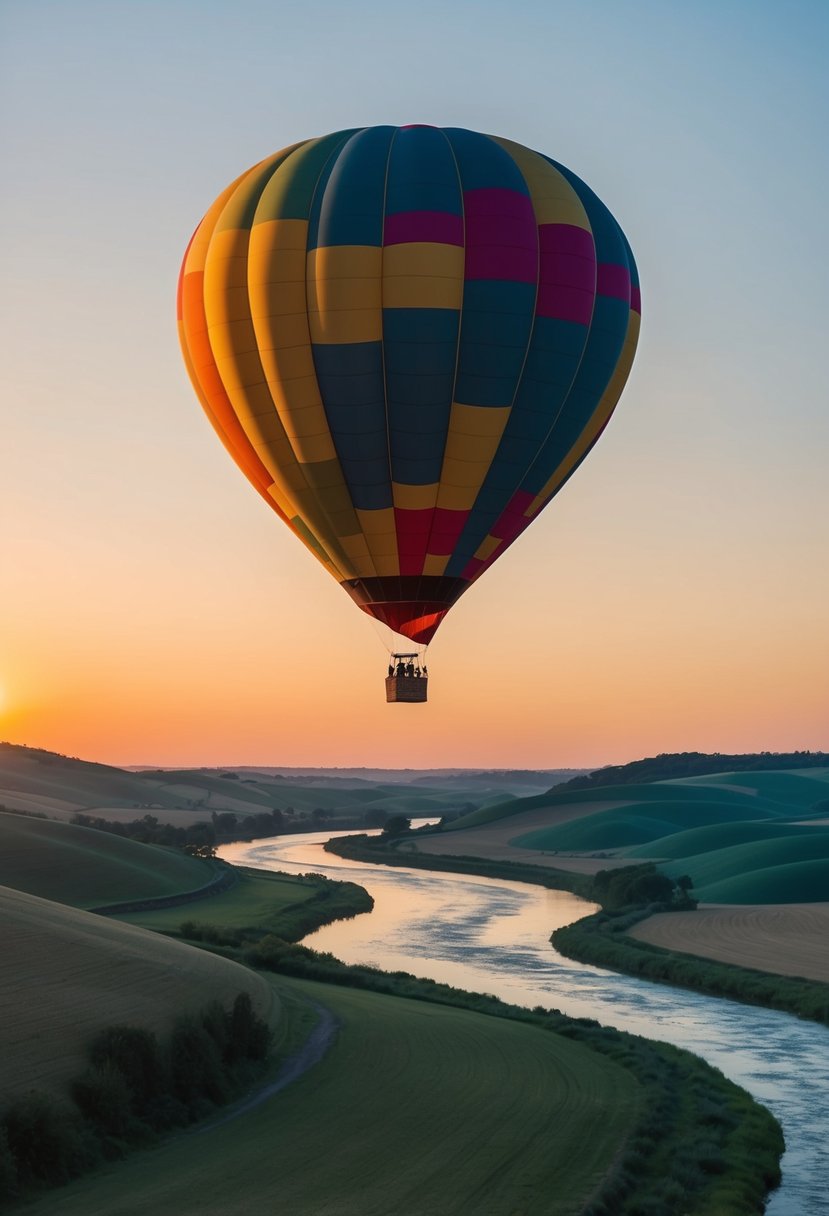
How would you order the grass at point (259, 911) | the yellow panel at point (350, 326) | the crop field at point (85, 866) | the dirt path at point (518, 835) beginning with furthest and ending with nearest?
the dirt path at point (518, 835) → the crop field at point (85, 866) → the grass at point (259, 911) → the yellow panel at point (350, 326)

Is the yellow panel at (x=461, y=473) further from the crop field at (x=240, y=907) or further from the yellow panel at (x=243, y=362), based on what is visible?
the crop field at (x=240, y=907)

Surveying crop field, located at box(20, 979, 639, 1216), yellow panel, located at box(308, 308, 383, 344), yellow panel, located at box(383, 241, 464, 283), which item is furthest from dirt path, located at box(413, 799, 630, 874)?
yellow panel, located at box(383, 241, 464, 283)

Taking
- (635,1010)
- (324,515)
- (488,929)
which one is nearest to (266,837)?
(488,929)

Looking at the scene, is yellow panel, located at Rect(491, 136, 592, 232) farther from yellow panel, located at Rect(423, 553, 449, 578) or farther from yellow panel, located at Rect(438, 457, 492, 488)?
yellow panel, located at Rect(423, 553, 449, 578)

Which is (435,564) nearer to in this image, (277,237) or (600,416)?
(600,416)

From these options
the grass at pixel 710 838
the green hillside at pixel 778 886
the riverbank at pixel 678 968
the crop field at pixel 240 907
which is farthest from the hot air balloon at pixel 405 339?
the grass at pixel 710 838
